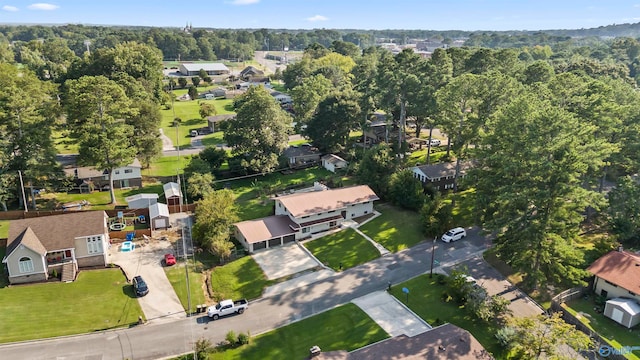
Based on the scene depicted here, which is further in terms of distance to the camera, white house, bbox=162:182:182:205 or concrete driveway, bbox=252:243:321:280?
white house, bbox=162:182:182:205

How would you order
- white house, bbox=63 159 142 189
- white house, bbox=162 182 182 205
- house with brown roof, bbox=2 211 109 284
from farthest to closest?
white house, bbox=63 159 142 189
white house, bbox=162 182 182 205
house with brown roof, bbox=2 211 109 284

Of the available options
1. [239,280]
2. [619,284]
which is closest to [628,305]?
[619,284]

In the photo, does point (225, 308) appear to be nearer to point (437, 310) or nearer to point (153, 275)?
point (153, 275)

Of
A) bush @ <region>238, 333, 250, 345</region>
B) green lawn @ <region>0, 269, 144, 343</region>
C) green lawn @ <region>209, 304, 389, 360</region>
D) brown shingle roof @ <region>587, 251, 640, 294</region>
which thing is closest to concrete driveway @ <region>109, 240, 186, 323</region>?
green lawn @ <region>0, 269, 144, 343</region>

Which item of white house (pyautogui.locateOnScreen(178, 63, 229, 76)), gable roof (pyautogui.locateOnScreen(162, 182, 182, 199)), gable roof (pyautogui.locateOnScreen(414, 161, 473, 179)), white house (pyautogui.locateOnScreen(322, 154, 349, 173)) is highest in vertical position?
white house (pyautogui.locateOnScreen(178, 63, 229, 76))

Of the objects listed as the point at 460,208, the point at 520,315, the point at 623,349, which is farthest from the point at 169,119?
the point at 623,349

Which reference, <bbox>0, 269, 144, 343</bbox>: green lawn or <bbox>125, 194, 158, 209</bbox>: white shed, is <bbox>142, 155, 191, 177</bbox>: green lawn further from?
<bbox>0, 269, 144, 343</bbox>: green lawn
